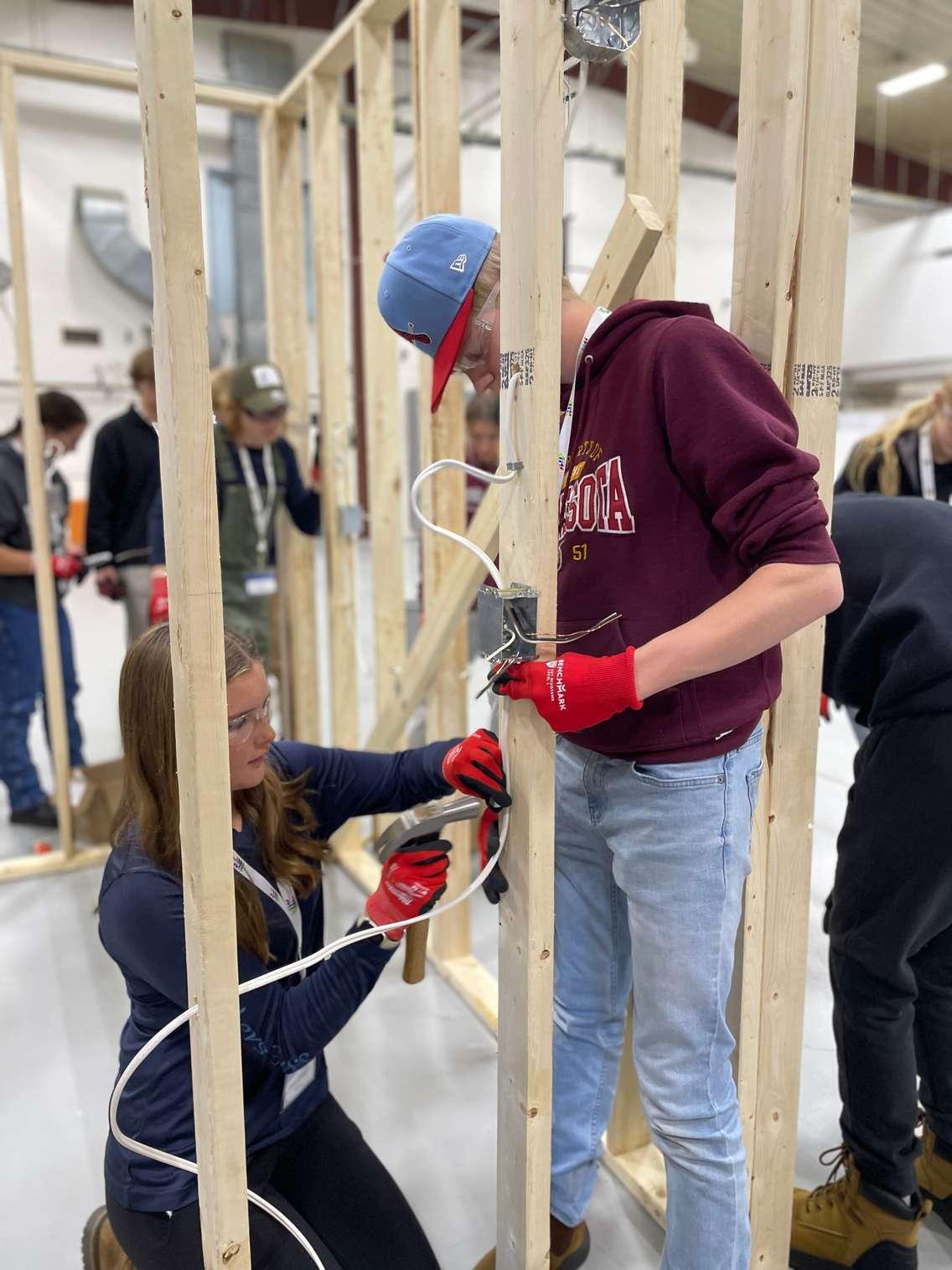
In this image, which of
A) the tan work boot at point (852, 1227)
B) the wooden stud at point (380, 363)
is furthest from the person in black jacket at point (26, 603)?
the tan work boot at point (852, 1227)

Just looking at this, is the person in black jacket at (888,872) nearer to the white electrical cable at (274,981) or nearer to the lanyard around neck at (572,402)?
the lanyard around neck at (572,402)

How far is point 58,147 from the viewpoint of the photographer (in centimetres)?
751

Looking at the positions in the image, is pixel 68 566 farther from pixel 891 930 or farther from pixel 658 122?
pixel 891 930

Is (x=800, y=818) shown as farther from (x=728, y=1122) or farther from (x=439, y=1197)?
(x=439, y=1197)

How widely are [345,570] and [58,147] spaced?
6.44 m

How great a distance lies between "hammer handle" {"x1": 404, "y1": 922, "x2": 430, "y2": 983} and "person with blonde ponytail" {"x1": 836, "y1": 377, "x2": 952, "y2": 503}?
5.38ft

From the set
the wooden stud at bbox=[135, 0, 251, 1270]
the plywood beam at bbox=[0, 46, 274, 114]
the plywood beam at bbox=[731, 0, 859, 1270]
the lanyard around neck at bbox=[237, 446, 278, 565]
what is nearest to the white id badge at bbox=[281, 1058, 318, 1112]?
the wooden stud at bbox=[135, 0, 251, 1270]

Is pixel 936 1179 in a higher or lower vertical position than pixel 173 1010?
lower

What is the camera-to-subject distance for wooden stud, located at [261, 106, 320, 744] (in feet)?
10.1

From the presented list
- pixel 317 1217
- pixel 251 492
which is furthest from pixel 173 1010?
pixel 251 492

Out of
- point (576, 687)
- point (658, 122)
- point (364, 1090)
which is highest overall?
point (658, 122)

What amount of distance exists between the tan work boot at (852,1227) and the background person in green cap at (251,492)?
7.33ft

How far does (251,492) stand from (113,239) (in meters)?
5.81

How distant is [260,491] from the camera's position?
318cm
